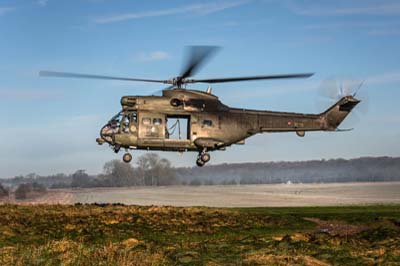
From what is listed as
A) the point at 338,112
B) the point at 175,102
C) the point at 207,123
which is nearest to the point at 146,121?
the point at 175,102

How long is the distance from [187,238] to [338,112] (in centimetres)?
1131

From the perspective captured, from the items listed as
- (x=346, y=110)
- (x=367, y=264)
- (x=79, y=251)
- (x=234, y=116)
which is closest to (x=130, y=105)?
(x=234, y=116)

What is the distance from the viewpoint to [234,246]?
89.2ft

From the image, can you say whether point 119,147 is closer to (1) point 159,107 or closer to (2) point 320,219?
(1) point 159,107

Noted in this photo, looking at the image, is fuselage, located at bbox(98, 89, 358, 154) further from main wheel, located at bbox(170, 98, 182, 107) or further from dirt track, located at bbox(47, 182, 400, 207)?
dirt track, located at bbox(47, 182, 400, 207)

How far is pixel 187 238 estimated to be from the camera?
32000 mm

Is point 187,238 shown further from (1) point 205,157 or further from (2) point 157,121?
(2) point 157,121

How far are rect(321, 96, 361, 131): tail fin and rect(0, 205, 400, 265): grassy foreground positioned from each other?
6.14 m

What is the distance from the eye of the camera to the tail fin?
34.3 m

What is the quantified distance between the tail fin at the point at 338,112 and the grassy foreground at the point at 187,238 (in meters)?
6.14

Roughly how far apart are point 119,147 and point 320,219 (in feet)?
A: 55.3

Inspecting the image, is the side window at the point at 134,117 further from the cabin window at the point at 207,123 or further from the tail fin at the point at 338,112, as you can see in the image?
the tail fin at the point at 338,112

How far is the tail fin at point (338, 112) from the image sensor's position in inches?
1352

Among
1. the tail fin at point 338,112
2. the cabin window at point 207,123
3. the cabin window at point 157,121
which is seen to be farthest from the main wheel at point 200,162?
the tail fin at point 338,112
